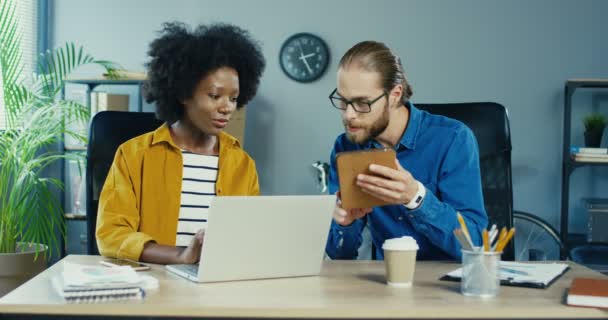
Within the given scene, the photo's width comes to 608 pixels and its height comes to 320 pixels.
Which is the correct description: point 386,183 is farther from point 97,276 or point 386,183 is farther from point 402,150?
point 97,276

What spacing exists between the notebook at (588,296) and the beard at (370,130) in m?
0.69

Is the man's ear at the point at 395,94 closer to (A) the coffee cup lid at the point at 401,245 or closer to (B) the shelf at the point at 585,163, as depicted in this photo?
(A) the coffee cup lid at the point at 401,245

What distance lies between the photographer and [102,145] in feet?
6.77

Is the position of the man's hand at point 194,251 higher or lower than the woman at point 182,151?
lower

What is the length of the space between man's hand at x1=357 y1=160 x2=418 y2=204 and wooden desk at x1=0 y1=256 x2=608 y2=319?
18 cm

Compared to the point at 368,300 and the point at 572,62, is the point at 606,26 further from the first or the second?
the point at 368,300

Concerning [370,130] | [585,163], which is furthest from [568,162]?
[370,130]

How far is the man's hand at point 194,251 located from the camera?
60.5 inches

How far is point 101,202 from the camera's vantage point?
186 cm

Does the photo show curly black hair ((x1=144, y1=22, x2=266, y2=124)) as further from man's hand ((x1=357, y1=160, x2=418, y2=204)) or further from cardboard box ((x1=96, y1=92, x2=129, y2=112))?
cardboard box ((x1=96, y1=92, x2=129, y2=112))

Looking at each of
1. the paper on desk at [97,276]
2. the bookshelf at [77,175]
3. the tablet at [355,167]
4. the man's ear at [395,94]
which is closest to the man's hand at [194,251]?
the paper on desk at [97,276]

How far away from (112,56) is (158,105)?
244cm

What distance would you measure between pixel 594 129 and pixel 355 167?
269 cm

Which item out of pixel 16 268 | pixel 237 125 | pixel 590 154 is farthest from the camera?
pixel 237 125
